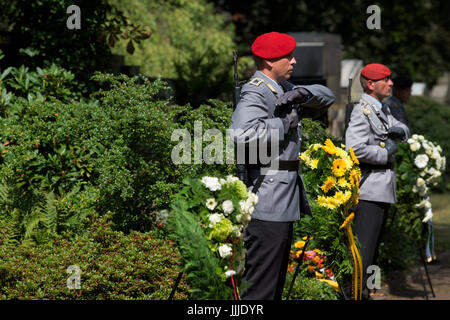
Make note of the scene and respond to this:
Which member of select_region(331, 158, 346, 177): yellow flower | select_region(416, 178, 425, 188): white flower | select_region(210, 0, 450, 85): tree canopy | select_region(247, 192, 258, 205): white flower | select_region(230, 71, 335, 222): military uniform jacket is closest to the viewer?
select_region(247, 192, 258, 205): white flower

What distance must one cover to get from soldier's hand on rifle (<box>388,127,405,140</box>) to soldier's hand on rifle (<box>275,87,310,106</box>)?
1.91 m

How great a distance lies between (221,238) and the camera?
3.72 m

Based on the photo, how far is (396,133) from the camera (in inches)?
228

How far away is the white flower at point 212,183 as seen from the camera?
3732 millimetres

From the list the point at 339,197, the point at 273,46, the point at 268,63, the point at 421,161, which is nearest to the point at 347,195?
the point at 339,197

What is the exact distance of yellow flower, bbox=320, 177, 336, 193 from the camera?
4.82m

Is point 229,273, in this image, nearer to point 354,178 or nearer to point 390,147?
point 354,178

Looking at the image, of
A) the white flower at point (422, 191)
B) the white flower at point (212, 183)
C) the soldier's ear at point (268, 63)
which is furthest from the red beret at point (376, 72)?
the white flower at point (212, 183)

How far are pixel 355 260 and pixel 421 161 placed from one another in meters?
2.42

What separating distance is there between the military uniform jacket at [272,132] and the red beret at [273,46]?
0.48 ft

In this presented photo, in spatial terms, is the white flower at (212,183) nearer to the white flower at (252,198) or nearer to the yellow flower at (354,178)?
the white flower at (252,198)

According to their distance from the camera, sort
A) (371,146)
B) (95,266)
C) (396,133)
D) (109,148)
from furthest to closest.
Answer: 1. (109,148)
2. (396,133)
3. (371,146)
4. (95,266)

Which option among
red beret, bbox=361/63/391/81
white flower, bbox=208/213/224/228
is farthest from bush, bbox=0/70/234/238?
white flower, bbox=208/213/224/228

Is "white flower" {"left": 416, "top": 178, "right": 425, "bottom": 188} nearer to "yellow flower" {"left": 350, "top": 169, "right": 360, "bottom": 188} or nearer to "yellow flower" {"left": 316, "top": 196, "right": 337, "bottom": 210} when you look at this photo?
"yellow flower" {"left": 350, "top": 169, "right": 360, "bottom": 188}
